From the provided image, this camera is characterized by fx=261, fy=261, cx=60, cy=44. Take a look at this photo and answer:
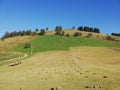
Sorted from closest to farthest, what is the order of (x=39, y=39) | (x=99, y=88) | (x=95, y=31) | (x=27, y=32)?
(x=99, y=88)
(x=39, y=39)
(x=27, y=32)
(x=95, y=31)

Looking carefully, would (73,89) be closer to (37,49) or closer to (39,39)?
(37,49)

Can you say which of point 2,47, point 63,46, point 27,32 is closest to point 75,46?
point 63,46

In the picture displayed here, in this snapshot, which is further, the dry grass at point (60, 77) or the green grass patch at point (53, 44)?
the green grass patch at point (53, 44)

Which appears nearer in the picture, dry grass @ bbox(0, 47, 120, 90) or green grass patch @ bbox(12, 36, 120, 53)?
dry grass @ bbox(0, 47, 120, 90)

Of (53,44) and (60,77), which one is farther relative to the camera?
(53,44)

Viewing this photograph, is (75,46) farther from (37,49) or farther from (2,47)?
(2,47)

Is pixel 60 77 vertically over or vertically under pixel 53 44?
under

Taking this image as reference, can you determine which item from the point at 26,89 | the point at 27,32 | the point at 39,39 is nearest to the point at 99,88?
the point at 26,89

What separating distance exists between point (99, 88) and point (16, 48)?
84.0m

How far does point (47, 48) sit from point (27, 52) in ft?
33.1

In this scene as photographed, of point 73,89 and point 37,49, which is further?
point 37,49

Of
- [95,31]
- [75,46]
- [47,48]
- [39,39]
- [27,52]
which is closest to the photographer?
[27,52]

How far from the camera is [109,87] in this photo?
2333 cm

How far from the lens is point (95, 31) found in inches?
7475
